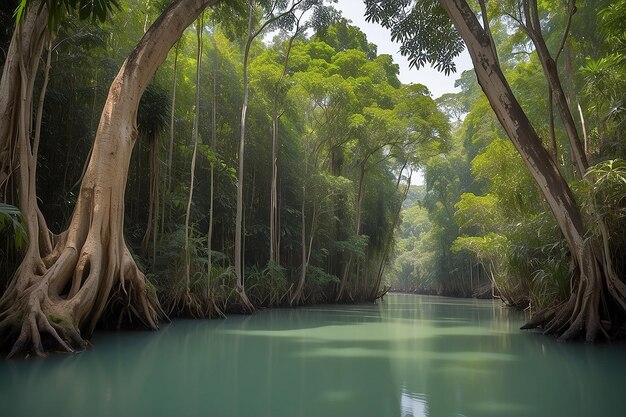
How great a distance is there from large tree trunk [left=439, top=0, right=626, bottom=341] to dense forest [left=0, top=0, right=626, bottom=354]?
0.03 meters

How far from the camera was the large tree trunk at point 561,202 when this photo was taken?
6004 mm

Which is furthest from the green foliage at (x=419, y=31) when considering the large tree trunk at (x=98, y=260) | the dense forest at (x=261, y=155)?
the large tree trunk at (x=98, y=260)

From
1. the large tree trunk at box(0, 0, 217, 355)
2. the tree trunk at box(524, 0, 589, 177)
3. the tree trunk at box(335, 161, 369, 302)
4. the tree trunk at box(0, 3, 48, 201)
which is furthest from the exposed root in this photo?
the tree trunk at box(335, 161, 369, 302)

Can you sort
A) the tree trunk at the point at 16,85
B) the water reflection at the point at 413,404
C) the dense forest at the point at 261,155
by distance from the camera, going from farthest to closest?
the dense forest at the point at 261,155, the tree trunk at the point at 16,85, the water reflection at the point at 413,404

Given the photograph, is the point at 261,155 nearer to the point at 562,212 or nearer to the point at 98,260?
the point at 98,260

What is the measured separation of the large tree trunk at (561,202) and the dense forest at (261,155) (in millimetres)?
29

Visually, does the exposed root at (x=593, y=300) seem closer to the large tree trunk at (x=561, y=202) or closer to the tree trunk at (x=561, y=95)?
the large tree trunk at (x=561, y=202)

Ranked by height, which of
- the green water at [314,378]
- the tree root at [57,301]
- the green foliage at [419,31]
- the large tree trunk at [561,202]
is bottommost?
the green water at [314,378]

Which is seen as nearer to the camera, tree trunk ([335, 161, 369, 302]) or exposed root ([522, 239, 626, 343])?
exposed root ([522, 239, 626, 343])

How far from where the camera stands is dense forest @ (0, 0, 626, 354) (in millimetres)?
5465

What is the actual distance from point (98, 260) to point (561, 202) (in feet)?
19.9

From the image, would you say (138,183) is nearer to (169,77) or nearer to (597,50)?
(169,77)

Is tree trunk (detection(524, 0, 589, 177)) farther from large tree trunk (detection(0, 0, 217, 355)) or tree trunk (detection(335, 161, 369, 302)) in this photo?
tree trunk (detection(335, 161, 369, 302))

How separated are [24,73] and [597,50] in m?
10.6
